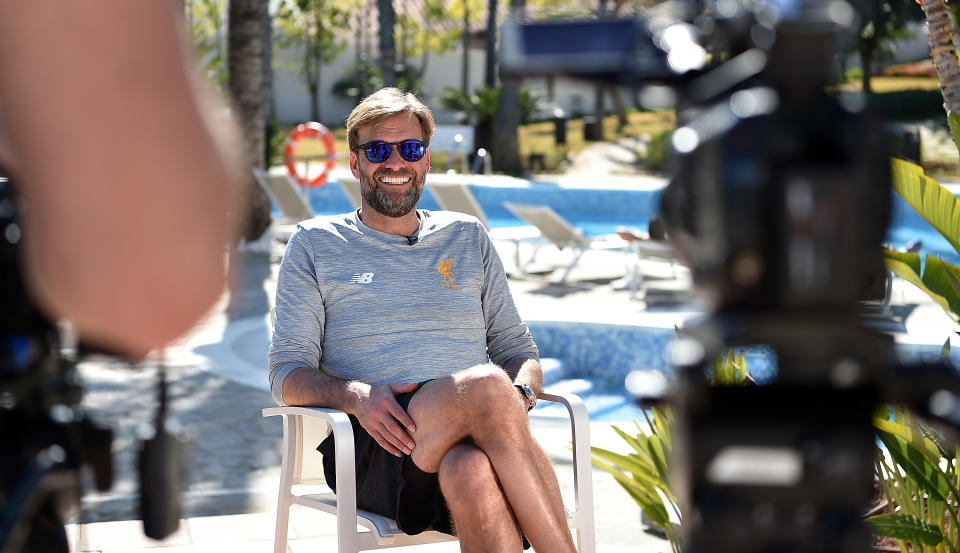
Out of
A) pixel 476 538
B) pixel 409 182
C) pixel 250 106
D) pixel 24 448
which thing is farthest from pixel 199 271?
pixel 250 106

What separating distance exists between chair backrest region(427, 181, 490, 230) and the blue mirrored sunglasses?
621 cm

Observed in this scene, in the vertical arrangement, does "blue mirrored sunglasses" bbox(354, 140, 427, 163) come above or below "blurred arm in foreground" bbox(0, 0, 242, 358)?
below

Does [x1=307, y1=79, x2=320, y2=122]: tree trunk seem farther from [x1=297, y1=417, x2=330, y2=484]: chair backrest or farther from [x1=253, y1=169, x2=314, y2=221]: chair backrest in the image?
[x1=297, y1=417, x2=330, y2=484]: chair backrest

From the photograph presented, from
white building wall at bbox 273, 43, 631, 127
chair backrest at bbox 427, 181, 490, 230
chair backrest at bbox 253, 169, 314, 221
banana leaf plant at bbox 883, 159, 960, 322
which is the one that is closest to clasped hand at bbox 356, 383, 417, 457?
banana leaf plant at bbox 883, 159, 960, 322

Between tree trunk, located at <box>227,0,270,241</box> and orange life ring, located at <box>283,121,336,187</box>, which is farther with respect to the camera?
orange life ring, located at <box>283,121,336,187</box>

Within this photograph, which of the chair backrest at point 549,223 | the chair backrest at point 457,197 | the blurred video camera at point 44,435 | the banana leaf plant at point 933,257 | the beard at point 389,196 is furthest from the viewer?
the chair backrest at point 549,223

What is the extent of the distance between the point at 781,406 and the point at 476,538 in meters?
2.06

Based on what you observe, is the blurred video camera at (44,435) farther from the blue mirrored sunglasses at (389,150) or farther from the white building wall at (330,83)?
the white building wall at (330,83)

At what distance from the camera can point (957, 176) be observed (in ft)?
62.5

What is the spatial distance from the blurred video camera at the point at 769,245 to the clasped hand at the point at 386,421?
7.12 ft

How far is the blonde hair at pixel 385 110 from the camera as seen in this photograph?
354 centimetres

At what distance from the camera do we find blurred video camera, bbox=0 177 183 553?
2.85 ft

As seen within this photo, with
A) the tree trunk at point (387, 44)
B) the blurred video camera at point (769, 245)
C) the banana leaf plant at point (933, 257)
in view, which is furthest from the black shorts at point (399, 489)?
the tree trunk at point (387, 44)

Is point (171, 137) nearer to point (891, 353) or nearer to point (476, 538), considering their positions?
point (891, 353)
